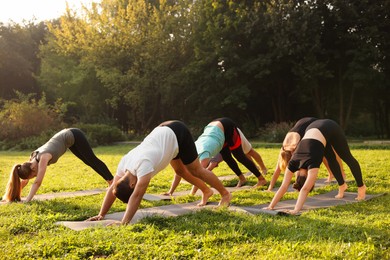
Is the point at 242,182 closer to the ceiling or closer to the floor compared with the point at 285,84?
closer to the floor

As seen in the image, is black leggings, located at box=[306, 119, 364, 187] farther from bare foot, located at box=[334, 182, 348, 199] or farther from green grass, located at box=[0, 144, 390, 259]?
green grass, located at box=[0, 144, 390, 259]

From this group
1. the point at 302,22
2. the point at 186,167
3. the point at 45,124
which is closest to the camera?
the point at 186,167

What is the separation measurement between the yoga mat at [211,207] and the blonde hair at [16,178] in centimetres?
191

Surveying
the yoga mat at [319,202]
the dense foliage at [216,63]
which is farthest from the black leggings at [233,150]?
the dense foliage at [216,63]

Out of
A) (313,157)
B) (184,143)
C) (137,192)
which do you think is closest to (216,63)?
(313,157)

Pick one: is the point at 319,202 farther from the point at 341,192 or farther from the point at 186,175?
the point at 186,175

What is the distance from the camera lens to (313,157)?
5.86 metres

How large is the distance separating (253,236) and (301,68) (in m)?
21.2

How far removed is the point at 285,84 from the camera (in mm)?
28609

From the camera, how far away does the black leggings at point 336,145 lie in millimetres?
6509

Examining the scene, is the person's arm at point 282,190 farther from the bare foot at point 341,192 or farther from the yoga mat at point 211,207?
the bare foot at point 341,192

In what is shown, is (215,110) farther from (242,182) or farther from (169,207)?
(169,207)

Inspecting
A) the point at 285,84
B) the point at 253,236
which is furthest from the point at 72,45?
the point at 253,236

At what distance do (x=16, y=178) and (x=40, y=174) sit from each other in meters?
0.41
